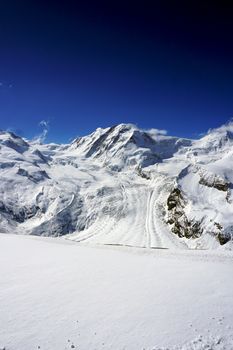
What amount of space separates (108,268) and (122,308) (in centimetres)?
599

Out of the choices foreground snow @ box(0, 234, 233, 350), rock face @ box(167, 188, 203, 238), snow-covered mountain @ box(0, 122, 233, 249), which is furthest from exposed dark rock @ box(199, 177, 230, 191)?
foreground snow @ box(0, 234, 233, 350)

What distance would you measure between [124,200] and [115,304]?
8459 cm

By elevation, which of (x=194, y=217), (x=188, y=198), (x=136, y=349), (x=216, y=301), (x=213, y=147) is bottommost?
(x=136, y=349)

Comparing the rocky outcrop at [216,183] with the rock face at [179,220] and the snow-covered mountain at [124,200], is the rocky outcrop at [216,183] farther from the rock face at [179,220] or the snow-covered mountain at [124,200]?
the rock face at [179,220]

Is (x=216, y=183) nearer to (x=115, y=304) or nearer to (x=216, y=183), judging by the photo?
(x=216, y=183)

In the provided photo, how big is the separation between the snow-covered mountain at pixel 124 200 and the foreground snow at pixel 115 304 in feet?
133

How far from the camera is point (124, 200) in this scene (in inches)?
3893

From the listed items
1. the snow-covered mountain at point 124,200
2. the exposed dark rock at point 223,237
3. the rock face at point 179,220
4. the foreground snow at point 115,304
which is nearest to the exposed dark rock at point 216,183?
the snow-covered mountain at point 124,200

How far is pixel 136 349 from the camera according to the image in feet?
37.0

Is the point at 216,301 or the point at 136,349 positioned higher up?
the point at 216,301

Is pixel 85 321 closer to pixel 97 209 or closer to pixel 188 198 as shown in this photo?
pixel 188 198

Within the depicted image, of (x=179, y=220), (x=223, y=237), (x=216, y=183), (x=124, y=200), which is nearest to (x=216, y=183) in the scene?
(x=216, y=183)

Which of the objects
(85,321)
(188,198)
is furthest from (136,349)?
(188,198)

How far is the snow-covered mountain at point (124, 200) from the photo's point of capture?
69.0m
